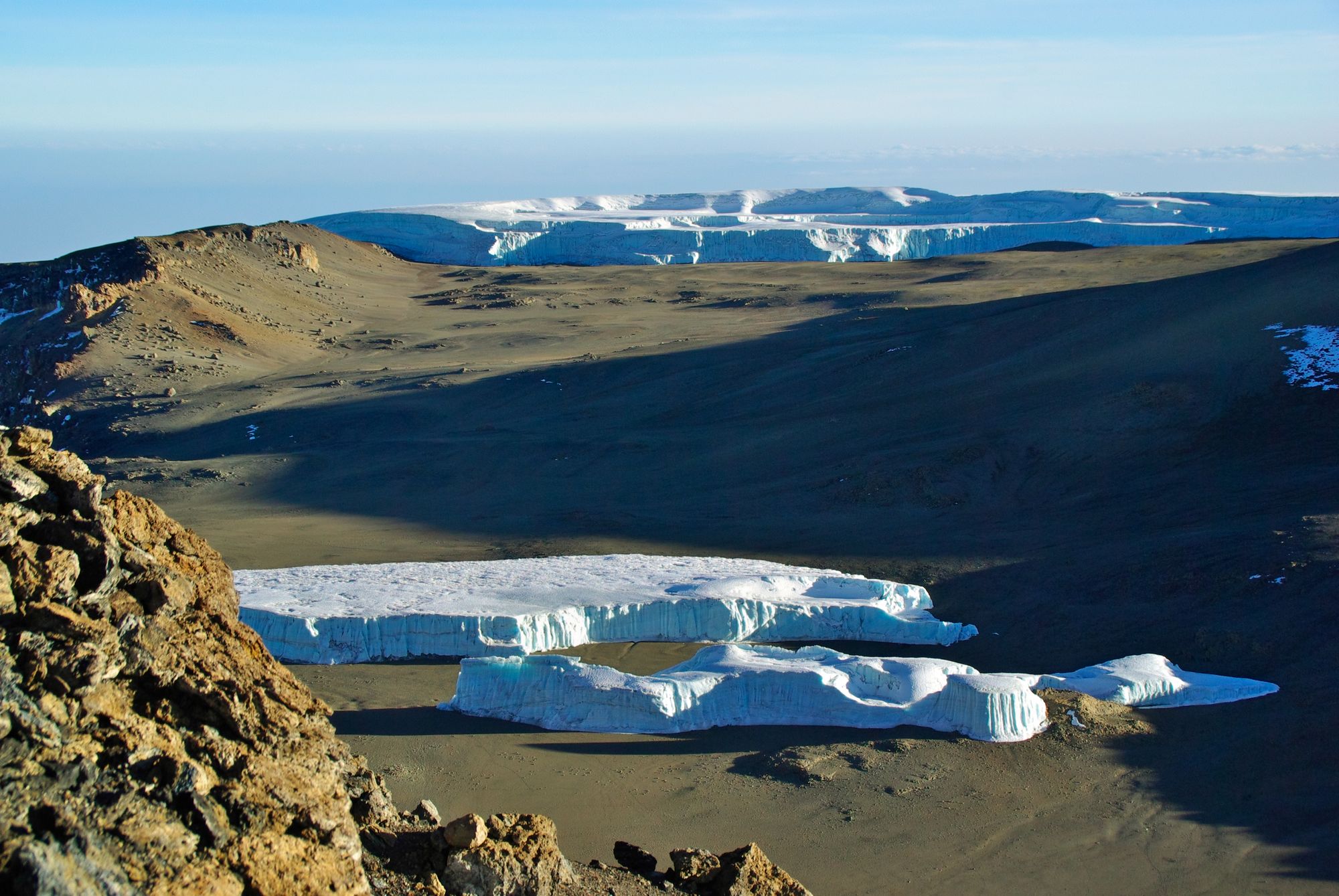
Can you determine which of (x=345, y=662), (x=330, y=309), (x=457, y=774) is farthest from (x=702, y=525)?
(x=330, y=309)

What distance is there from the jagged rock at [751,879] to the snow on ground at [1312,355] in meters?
17.5

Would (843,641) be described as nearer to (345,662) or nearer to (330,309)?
(345,662)

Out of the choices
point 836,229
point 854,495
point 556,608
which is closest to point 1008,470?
point 854,495

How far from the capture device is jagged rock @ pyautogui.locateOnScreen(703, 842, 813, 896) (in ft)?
22.9

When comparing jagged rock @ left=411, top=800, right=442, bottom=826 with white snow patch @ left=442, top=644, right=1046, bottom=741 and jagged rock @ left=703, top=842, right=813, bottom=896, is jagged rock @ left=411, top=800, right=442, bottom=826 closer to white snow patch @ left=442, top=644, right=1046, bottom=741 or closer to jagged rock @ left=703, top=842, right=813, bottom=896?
jagged rock @ left=703, top=842, right=813, bottom=896

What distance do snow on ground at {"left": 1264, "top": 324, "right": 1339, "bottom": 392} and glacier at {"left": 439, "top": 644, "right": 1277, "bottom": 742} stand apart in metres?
10.8

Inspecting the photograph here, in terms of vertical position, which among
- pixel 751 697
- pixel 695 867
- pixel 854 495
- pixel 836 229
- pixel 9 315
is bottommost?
pixel 751 697

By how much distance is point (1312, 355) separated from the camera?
72.0ft

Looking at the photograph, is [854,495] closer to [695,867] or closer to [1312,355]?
[1312,355]

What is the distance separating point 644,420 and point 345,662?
44.7ft

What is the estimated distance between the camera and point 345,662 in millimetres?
13445

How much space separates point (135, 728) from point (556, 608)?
335 inches

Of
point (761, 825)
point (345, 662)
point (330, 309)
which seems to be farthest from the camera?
point (330, 309)

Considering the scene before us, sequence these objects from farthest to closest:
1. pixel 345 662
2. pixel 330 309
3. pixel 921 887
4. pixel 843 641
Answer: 1. pixel 330 309
2. pixel 843 641
3. pixel 345 662
4. pixel 921 887
